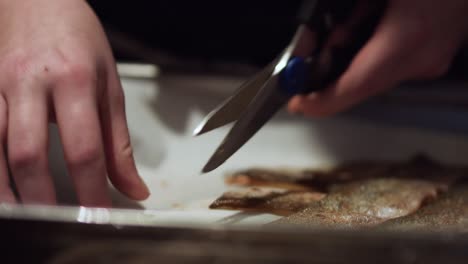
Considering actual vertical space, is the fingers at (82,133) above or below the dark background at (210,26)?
below

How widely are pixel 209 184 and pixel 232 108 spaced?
0.37ft

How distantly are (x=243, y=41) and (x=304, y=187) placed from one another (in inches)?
16.0

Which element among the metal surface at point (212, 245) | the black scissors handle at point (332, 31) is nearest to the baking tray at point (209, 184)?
the metal surface at point (212, 245)

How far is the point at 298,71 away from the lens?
610 mm

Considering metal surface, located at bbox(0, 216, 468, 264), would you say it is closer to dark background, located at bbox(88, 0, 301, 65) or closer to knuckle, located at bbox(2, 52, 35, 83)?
knuckle, located at bbox(2, 52, 35, 83)

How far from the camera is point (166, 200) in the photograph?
0.58 m

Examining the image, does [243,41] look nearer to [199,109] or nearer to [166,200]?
[199,109]

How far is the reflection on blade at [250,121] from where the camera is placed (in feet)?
1.76

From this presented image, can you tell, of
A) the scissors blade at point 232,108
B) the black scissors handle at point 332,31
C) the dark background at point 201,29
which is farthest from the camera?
the dark background at point 201,29

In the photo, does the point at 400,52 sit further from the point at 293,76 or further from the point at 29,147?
the point at 29,147

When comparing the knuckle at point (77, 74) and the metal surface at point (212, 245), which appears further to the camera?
the knuckle at point (77, 74)

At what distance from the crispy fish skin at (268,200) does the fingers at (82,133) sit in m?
0.12

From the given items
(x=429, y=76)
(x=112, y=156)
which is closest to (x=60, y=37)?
(x=112, y=156)

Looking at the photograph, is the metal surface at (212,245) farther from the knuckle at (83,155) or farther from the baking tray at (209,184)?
the knuckle at (83,155)
